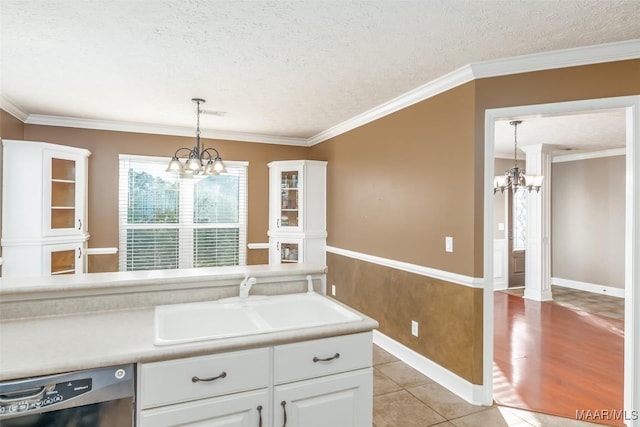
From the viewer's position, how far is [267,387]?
1488mm

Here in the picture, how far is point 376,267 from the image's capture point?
3.91 m

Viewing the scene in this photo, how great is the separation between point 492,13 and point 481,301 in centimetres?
191

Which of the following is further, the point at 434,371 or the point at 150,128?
the point at 150,128

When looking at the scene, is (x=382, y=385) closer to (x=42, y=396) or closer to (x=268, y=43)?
(x=42, y=396)

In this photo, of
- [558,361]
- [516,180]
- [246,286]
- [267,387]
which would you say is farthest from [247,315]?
[516,180]

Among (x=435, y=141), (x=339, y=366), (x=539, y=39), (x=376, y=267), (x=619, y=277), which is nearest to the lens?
(x=339, y=366)

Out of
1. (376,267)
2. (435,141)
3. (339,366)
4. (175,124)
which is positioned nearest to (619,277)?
(376,267)

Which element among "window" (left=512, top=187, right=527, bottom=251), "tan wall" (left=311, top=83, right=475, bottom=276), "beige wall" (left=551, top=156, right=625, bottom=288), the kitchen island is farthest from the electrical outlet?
"beige wall" (left=551, top=156, right=625, bottom=288)

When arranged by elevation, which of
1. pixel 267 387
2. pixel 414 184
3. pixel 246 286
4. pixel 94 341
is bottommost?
pixel 267 387

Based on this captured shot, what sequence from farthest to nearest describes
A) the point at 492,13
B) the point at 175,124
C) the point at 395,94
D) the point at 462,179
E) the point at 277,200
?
the point at 277,200
the point at 175,124
the point at 395,94
the point at 462,179
the point at 492,13

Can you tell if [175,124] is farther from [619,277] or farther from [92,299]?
[619,277]

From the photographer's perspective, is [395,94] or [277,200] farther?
[277,200]

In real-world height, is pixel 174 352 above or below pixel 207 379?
above

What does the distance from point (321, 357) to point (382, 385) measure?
1.63 metres
